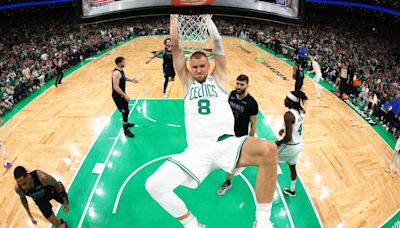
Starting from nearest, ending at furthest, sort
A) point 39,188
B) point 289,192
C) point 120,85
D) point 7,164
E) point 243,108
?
point 39,188
point 243,108
point 289,192
point 7,164
point 120,85

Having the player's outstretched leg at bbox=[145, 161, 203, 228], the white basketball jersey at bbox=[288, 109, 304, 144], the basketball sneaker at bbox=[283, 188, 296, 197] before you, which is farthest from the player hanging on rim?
the player's outstretched leg at bbox=[145, 161, 203, 228]

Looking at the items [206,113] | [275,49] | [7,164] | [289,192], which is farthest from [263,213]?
[275,49]

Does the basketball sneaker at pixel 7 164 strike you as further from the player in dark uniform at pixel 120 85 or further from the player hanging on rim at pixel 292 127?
the player hanging on rim at pixel 292 127

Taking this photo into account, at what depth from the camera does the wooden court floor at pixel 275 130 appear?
5.26m

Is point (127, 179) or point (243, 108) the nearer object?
point (243, 108)

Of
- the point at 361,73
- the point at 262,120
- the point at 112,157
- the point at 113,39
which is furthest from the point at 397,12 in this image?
the point at 113,39

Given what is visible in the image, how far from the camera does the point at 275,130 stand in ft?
26.2

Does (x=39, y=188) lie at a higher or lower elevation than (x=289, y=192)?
higher

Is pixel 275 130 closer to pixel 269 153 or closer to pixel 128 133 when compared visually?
pixel 128 133

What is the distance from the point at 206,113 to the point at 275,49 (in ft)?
56.7

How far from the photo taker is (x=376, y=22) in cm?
2158

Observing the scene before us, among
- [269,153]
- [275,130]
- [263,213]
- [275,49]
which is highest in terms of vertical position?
[275,49]

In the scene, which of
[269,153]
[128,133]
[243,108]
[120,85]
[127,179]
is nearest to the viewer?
[269,153]

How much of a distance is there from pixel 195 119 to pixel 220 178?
3253 millimetres
